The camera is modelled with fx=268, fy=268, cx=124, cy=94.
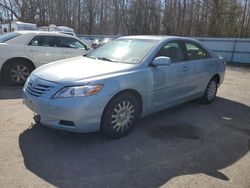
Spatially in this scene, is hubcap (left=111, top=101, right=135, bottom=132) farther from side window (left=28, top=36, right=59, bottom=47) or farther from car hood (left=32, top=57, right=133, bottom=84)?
side window (left=28, top=36, right=59, bottom=47)

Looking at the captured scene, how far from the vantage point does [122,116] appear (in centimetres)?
407

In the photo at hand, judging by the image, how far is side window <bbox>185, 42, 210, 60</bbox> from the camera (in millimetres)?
5520

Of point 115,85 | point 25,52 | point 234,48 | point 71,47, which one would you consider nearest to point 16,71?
point 25,52

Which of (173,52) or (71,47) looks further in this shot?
(71,47)

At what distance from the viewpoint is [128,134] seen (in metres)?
4.29

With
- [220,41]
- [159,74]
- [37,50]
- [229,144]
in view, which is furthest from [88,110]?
[220,41]

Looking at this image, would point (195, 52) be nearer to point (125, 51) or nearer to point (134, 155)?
point (125, 51)

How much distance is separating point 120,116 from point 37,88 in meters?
1.27

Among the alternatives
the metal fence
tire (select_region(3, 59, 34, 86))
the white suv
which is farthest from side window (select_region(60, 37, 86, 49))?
the metal fence

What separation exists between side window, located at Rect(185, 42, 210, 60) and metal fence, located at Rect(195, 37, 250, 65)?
1130 cm

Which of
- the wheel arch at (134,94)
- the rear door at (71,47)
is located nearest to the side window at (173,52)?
the wheel arch at (134,94)

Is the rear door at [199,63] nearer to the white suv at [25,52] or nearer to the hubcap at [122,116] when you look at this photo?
the hubcap at [122,116]

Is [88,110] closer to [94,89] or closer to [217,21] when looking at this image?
[94,89]

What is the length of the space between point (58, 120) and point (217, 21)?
2083 cm
